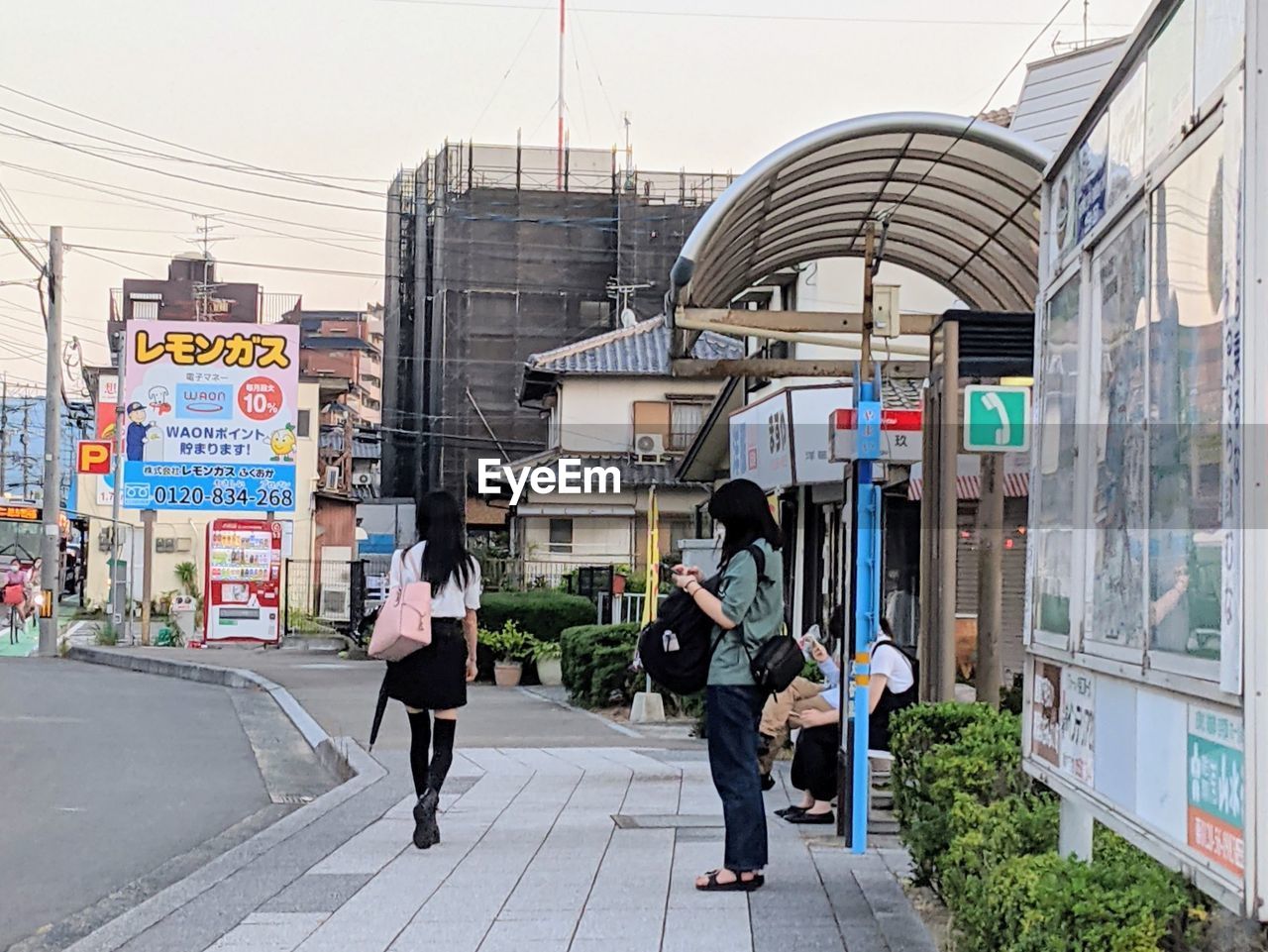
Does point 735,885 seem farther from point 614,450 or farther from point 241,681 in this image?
point 614,450

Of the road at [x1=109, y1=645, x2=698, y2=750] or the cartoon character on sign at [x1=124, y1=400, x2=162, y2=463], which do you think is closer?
the road at [x1=109, y1=645, x2=698, y2=750]

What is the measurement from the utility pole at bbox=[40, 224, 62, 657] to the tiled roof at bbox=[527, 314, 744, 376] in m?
11.5

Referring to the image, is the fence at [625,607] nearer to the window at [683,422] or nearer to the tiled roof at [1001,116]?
the tiled roof at [1001,116]

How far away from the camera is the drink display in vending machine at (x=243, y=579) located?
32438mm

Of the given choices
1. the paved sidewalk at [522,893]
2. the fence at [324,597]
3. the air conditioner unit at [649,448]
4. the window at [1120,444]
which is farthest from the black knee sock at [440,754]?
the air conditioner unit at [649,448]

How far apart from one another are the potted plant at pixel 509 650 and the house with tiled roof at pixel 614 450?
14.2 m

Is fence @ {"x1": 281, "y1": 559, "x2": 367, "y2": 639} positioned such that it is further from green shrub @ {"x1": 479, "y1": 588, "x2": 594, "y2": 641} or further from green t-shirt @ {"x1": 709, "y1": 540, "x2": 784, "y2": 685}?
green t-shirt @ {"x1": 709, "y1": 540, "x2": 784, "y2": 685}

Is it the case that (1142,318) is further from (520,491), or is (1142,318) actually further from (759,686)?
(520,491)

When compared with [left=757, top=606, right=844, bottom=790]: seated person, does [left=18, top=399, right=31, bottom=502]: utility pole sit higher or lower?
higher

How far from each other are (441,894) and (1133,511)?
396 cm

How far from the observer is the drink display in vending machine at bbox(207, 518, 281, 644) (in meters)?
32.4

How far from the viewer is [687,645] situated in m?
6.83

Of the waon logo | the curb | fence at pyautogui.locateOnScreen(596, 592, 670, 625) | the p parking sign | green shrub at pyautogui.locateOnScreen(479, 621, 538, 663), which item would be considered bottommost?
the curb

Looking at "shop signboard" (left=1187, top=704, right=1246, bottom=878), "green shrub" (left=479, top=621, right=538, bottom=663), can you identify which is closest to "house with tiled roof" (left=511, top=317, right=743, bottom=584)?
"green shrub" (left=479, top=621, right=538, bottom=663)
